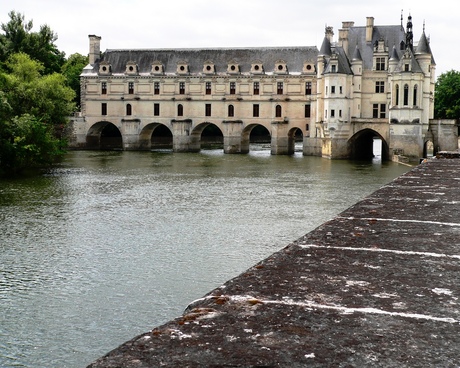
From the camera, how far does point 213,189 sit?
3322 centimetres

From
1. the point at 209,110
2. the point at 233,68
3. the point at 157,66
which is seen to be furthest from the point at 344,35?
the point at 157,66

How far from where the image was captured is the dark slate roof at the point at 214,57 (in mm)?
66688

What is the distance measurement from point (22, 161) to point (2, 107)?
3702 mm

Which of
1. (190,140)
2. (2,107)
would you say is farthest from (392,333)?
(190,140)

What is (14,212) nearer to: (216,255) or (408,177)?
(216,255)

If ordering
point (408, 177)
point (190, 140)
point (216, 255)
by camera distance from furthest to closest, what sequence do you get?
point (190, 140), point (216, 255), point (408, 177)

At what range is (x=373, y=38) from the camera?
6031 centimetres

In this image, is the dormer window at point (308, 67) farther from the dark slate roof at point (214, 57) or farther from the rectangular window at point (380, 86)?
the rectangular window at point (380, 86)

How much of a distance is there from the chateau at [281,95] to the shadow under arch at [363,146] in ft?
0.38

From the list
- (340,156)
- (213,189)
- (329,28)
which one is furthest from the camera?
(329,28)

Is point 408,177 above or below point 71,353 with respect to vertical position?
above

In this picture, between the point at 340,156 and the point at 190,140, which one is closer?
the point at 340,156

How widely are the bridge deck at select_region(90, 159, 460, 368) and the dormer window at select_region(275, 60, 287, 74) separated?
60785mm

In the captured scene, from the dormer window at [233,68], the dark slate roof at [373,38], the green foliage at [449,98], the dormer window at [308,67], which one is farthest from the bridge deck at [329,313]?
the green foliage at [449,98]
